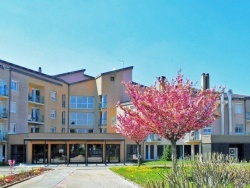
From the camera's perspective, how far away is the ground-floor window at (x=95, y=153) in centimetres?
4534

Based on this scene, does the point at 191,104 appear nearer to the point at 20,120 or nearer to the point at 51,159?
the point at 51,159

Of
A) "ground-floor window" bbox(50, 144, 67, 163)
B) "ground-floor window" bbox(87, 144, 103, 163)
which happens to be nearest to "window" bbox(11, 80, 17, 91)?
"ground-floor window" bbox(50, 144, 67, 163)

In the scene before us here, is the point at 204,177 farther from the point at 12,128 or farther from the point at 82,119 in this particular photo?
the point at 82,119

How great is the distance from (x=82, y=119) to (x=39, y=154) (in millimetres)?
17058

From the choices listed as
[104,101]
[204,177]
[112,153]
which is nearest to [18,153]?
[112,153]

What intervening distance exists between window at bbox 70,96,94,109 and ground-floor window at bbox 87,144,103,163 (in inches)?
599

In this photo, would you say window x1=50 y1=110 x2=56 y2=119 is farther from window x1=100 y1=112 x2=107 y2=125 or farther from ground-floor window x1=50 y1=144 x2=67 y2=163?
ground-floor window x1=50 y1=144 x2=67 y2=163

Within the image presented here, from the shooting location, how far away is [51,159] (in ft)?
146

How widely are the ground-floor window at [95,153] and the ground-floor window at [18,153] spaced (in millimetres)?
7192

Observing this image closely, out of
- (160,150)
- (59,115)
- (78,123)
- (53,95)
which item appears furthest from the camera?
(78,123)

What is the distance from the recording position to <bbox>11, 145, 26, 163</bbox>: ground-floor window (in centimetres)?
4394

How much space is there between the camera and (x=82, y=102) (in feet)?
198

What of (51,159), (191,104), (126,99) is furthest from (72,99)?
(191,104)

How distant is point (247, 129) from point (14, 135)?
30822 mm
